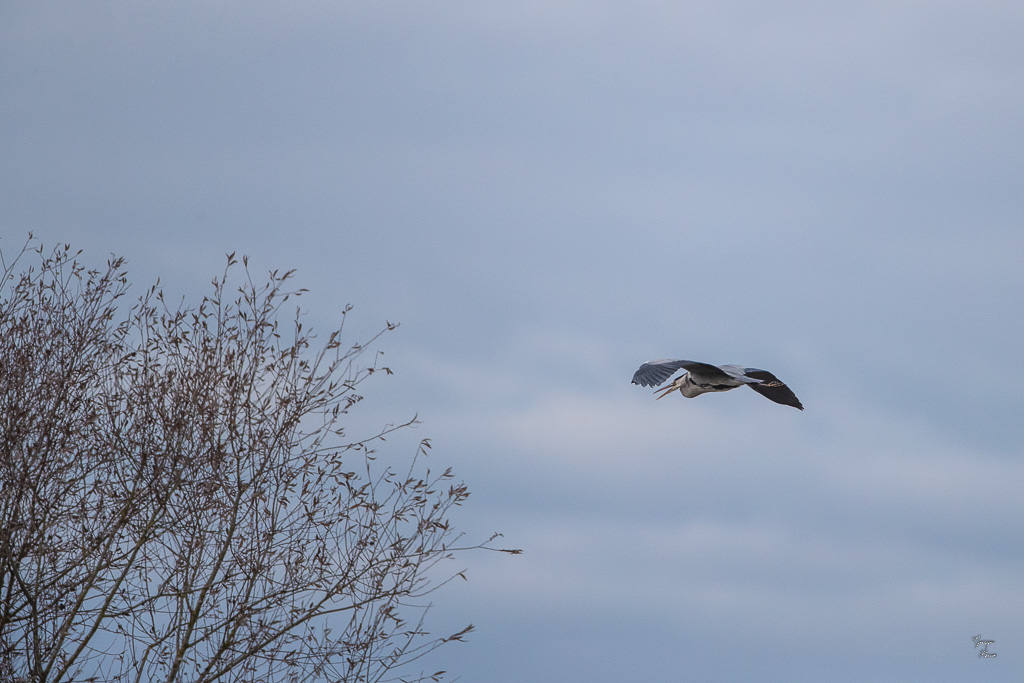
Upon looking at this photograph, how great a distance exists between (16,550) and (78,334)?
2206mm

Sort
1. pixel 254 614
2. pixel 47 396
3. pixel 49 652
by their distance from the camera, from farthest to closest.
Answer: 1. pixel 47 396
2. pixel 49 652
3. pixel 254 614

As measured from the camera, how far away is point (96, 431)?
9.76 metres

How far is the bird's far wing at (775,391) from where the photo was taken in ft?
42.5

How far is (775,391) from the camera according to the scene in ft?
44.4

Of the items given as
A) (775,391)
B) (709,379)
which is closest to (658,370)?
(709,379)

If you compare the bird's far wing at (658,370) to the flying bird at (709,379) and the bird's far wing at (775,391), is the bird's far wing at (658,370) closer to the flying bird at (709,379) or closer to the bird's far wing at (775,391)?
the flying bird at (709,379)

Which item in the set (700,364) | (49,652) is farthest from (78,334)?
(700,364)

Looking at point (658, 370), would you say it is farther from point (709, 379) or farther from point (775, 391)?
point (775, 391)

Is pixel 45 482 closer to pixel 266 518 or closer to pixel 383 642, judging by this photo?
pixel 266 518

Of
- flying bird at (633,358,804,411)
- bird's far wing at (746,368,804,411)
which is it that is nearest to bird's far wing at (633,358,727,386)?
flying bird at (633,358,804,411)

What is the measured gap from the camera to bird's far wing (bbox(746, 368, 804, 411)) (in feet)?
42.5

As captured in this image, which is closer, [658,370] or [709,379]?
[658,370]

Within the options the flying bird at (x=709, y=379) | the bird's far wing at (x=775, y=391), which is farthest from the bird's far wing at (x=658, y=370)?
the bird's far wing at (x=775, y=391)

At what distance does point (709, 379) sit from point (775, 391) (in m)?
1.00
